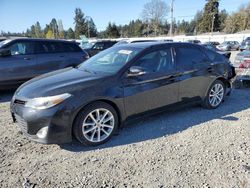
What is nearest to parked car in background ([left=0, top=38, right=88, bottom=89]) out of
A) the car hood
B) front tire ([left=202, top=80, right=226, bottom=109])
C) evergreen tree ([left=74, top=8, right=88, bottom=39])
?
the car hood

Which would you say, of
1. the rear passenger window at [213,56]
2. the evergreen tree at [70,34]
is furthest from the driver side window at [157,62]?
the evergreen tree at [70,34]

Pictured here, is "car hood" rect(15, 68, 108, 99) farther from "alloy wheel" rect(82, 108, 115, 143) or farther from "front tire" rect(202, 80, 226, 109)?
"front tire" rect(202, 80, 226, 109)

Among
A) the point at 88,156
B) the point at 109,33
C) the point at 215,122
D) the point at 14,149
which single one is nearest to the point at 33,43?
the point at 14,149

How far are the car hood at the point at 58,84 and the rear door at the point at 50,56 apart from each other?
11.1 ft

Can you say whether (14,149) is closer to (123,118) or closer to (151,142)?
(123,118)

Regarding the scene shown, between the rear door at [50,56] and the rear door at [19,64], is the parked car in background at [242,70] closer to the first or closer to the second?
the rear door at [50,56]

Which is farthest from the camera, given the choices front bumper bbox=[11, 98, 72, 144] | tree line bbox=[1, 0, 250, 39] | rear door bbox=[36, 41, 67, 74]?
tree line bbox=[1, 0, 250, 39]

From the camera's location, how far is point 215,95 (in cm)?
539

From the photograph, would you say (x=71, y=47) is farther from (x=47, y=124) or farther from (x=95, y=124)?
(x=47, y=124)

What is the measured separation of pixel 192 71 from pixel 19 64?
4.81 m

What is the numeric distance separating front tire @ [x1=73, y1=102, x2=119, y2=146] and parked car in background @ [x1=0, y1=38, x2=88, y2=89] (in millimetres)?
4129

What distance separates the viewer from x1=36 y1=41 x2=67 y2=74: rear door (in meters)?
7.30

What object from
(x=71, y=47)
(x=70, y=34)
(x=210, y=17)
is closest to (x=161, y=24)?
(x=210, y=17)

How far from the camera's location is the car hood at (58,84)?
3.48 m
